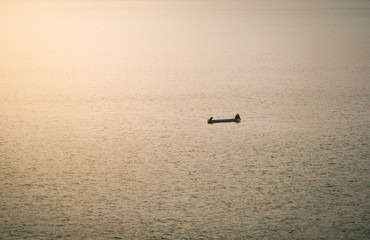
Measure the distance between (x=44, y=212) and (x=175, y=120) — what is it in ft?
4.94

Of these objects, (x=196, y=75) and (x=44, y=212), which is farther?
(x=196, y=75)

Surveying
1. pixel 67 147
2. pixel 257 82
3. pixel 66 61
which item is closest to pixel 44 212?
pixel 67 147

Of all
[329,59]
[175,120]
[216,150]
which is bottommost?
[216,150]

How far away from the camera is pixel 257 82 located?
447 centimetres

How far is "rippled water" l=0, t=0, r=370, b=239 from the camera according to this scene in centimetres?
192

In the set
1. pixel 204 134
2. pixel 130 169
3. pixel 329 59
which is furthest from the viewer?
pixel 329 59

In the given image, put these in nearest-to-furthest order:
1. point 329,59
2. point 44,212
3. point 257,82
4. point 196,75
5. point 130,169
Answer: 1. point 44,212
2. point 130,169
3. point 257,82
4. point 196,75
5. point 329,59

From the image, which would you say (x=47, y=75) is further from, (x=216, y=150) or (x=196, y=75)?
(x=216, y=150)

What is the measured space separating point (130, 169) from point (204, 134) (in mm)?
737

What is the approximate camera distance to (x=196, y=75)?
4.80 meters

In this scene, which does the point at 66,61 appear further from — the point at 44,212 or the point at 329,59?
the point at 44,212

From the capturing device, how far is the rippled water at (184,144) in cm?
192

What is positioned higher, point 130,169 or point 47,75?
point 47,75

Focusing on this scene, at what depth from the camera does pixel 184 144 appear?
2826 mm
